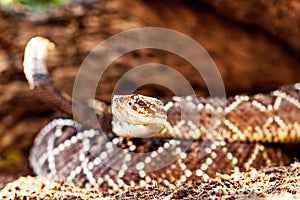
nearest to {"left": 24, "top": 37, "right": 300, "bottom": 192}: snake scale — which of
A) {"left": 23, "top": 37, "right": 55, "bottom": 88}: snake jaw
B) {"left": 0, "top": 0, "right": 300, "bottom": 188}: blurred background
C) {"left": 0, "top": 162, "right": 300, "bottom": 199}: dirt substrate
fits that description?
{"left": 23, "top": 37, "right": 55, "bottom": 88}: snake jaw

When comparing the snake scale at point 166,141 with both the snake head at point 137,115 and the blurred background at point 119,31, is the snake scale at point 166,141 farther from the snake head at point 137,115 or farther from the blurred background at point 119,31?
the blurred background at point 119,31

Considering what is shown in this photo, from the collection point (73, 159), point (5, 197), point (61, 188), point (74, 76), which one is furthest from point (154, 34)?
point (5, 197)

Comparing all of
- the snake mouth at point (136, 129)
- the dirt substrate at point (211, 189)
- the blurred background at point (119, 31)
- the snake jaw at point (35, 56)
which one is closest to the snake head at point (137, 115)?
the snake mouth at point (136, 129)

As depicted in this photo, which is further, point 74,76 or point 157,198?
point 74,76

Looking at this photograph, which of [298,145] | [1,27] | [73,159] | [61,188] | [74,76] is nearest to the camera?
[61,188]

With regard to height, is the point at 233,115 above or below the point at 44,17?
below

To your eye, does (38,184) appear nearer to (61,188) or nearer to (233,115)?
(61,188)

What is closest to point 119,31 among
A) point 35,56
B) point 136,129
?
point 35,56

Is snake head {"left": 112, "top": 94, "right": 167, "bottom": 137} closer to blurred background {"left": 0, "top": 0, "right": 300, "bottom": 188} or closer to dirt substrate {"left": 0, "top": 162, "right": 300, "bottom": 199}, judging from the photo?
dirt substrate {"left": 0, "top": 162, "right": 300, "bottom": 199}
